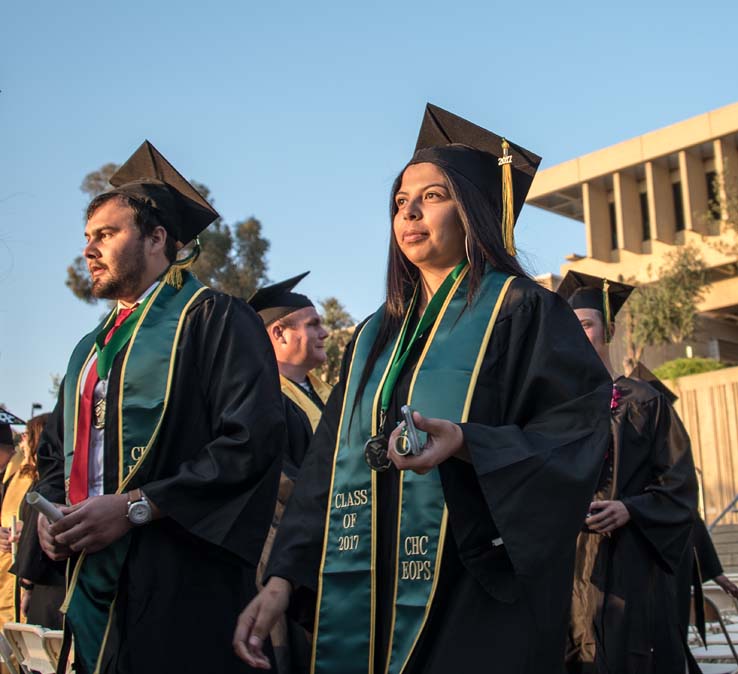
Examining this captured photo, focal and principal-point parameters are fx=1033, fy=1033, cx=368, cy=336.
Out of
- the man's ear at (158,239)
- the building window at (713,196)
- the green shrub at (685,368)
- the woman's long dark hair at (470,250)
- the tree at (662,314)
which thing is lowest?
the woman's long dark hair at (470,250)

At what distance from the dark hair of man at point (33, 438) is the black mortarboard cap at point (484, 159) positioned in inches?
179

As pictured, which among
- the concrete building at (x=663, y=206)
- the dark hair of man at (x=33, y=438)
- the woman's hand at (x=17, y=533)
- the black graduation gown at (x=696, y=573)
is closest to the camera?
the woman's hand at (x=17, y=533)

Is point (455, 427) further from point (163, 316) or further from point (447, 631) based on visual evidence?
point (163, 316)

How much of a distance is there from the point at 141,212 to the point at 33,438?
12.6 ft

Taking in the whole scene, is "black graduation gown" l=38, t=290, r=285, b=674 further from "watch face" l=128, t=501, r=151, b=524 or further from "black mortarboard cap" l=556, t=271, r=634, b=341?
"black mortarboard cap" l=556, t=271, r=634, b=341

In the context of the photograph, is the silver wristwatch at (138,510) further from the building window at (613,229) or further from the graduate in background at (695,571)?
the building window at (613,229)

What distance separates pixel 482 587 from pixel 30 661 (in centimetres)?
246

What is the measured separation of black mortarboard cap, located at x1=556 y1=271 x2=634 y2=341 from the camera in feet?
20.1

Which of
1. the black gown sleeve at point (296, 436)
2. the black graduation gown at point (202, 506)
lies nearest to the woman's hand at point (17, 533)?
the black gown sleeve at point (296, 436)

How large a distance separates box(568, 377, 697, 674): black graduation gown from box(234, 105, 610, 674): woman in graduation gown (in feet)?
8.80

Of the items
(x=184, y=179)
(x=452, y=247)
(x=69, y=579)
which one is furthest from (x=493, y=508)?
(x=184, y=179)

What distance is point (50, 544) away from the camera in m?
3.11

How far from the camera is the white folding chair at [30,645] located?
3.98 metres

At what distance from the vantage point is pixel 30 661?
4.26 m
